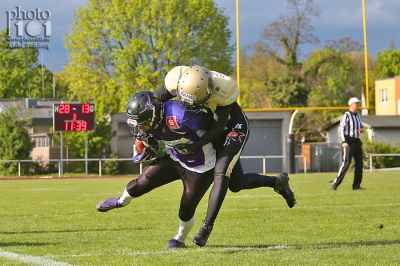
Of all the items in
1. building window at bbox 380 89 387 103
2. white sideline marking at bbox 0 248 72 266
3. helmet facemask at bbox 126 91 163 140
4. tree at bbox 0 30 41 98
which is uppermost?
tree at bbox 0 30 41 98

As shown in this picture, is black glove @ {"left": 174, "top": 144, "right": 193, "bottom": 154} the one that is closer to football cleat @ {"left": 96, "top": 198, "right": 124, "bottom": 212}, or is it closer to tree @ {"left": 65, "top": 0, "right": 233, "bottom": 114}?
football cleat @ {"left": 96, "top": 198, "right": 124, "bottom": 212}

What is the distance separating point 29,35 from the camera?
1815 inches

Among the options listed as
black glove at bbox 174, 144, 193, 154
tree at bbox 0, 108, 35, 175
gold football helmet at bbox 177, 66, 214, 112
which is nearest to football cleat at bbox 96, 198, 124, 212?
black glove at bbox 174, 144, 193, 154

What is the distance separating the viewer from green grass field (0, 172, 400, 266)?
4895 mm

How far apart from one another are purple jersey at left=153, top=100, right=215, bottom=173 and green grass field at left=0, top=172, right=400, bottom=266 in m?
0.68

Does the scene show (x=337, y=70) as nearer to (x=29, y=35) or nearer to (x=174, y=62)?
(x=174, y=62)

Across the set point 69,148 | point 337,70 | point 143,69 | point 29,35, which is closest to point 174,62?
point 143,69

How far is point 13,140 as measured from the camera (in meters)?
30.3

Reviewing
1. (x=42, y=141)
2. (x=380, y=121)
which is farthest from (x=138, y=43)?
(x=380, y=121)

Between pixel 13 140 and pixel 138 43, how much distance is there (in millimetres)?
8870

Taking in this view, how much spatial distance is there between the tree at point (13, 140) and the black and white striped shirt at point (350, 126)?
19.7 meters

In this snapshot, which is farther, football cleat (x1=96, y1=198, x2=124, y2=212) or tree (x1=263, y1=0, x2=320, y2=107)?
tree (x1=263, y1=0, x2=320, y2=107)

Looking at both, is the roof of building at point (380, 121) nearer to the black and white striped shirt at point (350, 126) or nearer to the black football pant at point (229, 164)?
the black and white striped shirt at point (350, 126)

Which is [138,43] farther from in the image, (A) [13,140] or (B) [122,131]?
(A) [13,140]
